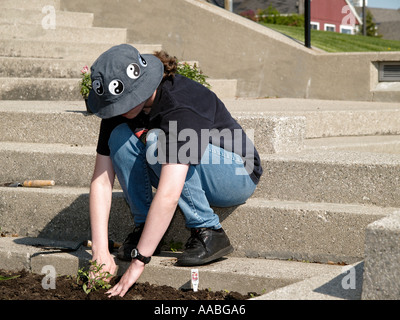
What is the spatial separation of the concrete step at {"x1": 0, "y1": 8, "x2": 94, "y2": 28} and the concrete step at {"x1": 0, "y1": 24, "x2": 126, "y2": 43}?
0.11 m

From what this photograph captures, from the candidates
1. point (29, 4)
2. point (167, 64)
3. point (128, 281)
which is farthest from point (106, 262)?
point (29, 4)

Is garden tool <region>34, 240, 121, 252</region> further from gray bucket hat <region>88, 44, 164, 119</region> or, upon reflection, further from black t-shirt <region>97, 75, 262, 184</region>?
gray bucket hat <region>88, 44, 164, 119</region>

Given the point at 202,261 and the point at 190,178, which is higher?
the point at 190,178

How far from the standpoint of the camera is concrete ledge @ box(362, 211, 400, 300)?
6.65ft

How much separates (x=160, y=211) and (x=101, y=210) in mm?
437

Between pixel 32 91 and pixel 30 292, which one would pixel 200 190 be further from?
pixel 32 91

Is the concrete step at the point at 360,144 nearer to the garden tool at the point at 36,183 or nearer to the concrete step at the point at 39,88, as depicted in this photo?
the garden tool at the point at 36,183

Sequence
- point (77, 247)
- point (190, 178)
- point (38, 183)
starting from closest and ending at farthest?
1. point (190, 178)
2. point (77, 247)
3. point (38, 183)

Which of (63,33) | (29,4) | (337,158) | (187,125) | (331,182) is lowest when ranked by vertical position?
(331,182)

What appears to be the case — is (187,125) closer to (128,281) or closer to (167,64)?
(167,64)

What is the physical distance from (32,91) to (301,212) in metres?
3.04

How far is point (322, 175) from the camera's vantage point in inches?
122

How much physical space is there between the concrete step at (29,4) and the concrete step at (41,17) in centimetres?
20
